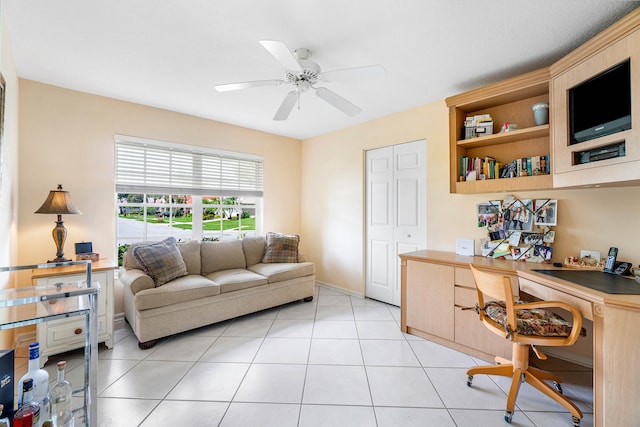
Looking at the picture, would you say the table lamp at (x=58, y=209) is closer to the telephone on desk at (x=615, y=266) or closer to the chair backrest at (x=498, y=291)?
the chair backrest at (x=498, y=291)

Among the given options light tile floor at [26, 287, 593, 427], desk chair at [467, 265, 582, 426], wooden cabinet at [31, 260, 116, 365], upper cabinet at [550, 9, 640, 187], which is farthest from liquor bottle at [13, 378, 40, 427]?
upper cabinet at [550, 9, 640, 187]

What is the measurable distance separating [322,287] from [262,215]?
1.54 metres

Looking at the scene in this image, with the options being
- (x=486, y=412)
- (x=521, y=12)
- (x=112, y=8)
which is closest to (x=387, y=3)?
(x=521, y=12)

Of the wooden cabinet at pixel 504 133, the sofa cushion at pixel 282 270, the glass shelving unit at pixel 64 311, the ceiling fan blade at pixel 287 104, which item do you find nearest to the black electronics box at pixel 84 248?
the sofa cushion at pixel 282 270

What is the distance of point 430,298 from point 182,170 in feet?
11.1

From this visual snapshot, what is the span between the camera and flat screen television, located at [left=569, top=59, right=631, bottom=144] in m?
1.62

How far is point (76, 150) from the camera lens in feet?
9.33

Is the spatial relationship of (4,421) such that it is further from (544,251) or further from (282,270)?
(544,251)

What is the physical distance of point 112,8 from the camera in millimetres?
1697

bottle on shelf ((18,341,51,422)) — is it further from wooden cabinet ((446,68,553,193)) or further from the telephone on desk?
the telephone on desk

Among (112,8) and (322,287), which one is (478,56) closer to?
(112,8)

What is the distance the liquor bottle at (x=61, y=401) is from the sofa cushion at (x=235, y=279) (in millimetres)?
1780

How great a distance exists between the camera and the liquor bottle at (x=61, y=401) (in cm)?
109

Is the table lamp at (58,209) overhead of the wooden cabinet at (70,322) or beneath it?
overhead
